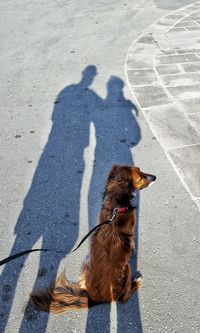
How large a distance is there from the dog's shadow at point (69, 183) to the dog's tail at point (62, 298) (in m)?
0.22

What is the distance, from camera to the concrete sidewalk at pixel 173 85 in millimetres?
6121

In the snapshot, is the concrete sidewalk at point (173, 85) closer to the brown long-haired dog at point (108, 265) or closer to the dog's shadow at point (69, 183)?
the dog's shadow at point (69, 183)

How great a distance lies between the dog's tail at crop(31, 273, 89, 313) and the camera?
371 cm

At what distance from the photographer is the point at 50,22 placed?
12.8 metres

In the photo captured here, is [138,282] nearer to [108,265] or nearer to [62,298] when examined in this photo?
[108,265]

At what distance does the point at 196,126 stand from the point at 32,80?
189 inches

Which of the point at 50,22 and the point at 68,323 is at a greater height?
the point at 50,22

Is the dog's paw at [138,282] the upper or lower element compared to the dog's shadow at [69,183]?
lower

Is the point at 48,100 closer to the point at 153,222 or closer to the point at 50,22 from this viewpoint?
the point at 153,222

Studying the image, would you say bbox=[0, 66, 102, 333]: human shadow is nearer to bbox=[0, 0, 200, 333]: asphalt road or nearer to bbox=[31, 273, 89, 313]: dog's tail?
bbox=[0, 0, 200, 333]: asphalt road

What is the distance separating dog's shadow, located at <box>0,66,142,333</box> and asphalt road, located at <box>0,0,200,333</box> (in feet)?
0.05

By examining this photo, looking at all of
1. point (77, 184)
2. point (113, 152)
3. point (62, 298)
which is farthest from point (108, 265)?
point (113, 152)

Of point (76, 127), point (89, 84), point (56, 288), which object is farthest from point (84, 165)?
point (89, 84)

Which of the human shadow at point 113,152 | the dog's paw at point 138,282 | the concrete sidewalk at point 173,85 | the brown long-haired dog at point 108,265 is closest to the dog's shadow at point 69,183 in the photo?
the human shadow at point 113,152
